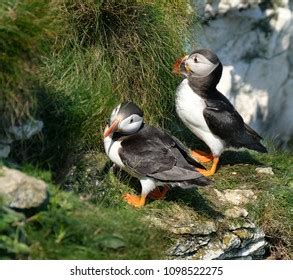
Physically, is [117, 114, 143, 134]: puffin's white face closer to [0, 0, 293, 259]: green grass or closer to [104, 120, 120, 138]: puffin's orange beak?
[104, 120, 120, 138]: puffin's orange beak

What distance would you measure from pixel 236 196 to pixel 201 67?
1180 mm

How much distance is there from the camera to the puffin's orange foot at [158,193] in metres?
7.31

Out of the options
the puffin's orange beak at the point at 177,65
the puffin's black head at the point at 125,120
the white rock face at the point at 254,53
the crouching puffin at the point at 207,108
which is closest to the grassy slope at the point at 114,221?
the crouching puffin at the point at 207,108

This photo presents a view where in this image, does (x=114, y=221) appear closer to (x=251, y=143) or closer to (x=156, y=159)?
(x=156, y=159)

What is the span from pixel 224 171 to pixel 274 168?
0.58m

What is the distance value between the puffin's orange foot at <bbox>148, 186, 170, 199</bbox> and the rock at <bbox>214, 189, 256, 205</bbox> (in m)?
0.62

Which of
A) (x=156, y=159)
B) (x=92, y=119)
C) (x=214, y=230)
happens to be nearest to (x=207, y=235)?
(x=214, y=230)

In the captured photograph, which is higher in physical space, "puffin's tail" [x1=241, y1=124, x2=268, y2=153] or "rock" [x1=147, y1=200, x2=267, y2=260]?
"puffin's tail" [x1=241, y1=124, x2=268, y2=153]

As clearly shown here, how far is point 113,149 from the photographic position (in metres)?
7.09

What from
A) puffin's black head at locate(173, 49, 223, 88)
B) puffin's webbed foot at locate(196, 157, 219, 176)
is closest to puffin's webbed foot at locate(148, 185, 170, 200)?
puffin's webbed foot at locate(196, 157, 219, 176)

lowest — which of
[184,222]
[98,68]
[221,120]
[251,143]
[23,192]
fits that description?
[184,222]

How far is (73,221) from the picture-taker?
5621 millimetres

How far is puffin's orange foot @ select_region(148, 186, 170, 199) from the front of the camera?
7.31m

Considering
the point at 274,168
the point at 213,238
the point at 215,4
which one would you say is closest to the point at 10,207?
the point at 213,238
